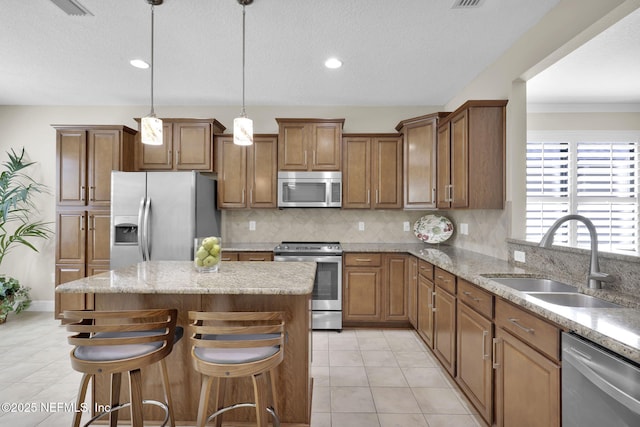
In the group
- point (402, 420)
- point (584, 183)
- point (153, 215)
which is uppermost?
point (584, 183)

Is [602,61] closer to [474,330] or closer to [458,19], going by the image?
[458,19]

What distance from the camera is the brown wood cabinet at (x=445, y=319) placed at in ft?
7.50

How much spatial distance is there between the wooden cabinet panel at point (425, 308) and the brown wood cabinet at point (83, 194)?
354cm

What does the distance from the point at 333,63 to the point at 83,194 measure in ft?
10.5

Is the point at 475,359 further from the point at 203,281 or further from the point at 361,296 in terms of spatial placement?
the point at 203,281

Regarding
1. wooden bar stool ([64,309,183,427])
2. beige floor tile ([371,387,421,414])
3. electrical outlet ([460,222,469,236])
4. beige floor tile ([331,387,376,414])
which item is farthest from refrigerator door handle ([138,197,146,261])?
electrical outlet ([460,222,469,236])

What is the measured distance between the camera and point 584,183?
12.5ft

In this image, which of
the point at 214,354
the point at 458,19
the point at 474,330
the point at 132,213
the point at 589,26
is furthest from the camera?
the point at 132,213

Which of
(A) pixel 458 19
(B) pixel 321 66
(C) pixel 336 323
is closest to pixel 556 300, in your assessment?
(A) pixel 458 19

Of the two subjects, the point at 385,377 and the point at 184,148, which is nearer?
the point at 385,377

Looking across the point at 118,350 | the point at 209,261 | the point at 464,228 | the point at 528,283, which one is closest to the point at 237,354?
the point at 118,350

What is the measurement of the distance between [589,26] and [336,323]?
319 cm

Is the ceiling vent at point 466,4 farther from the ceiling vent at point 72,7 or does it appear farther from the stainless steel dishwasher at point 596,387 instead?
the ceiling vent at point 72,7

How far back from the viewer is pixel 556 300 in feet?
5.47
